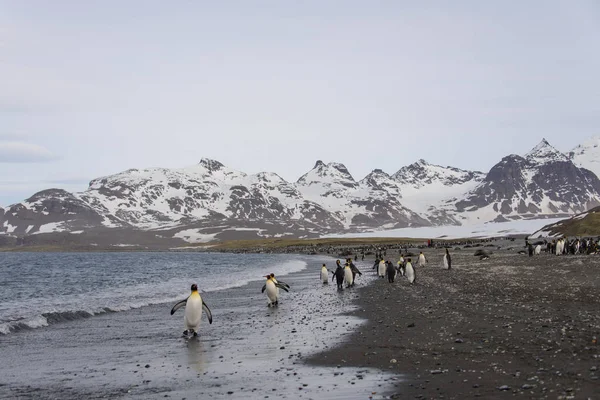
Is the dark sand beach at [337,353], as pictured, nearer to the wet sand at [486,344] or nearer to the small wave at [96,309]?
the wet sand at [486,344]

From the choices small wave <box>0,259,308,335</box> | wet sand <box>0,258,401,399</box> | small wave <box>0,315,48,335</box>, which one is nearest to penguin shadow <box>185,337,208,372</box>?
wet sand <box>0,258,401,399</box>

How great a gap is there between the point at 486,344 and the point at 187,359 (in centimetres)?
672

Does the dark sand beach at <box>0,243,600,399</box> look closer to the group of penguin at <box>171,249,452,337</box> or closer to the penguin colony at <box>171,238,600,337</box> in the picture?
the group of penguin at <box>171,249,452,337</box>

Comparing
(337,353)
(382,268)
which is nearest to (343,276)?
(382,268)

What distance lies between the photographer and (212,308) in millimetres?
26484

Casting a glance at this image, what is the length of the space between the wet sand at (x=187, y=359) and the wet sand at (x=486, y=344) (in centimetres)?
78

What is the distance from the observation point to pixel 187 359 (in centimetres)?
1433

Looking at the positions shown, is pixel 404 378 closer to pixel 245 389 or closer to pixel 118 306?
pixel 245 389

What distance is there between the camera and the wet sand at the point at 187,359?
11.0m

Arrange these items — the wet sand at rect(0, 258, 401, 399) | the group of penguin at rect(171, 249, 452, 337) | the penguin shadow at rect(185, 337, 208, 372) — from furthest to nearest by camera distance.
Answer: the group of penguin at rect(171, 249, 452, 337) → the penguin shadow at rect(185, 337, 208, 372) → the wet sand at rect(0, 258, 401, 399)

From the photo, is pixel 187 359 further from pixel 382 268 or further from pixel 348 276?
pixel 382 268

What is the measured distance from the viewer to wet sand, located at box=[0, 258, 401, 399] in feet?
36.2

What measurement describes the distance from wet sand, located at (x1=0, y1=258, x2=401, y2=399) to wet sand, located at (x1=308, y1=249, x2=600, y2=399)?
779mm

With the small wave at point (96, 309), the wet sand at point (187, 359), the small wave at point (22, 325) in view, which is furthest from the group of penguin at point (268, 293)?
the small wave at point (22, 325)
